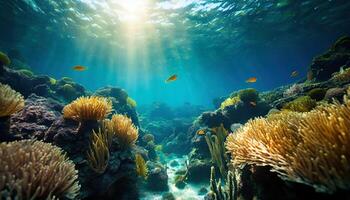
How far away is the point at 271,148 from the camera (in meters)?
2.90

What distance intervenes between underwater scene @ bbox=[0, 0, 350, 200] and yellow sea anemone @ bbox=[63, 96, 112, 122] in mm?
26

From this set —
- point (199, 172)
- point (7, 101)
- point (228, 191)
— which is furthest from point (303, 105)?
point (7, 101)

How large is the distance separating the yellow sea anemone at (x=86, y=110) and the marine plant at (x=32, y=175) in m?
1.79

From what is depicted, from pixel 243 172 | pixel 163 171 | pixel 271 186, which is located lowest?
pixel 271 186

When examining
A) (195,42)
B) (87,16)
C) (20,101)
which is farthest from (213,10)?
(20,101)

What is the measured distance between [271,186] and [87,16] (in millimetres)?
23749

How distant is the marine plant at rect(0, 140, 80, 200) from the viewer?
255cm

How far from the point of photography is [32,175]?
274cm

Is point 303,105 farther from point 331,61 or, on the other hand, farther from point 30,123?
point 30,123

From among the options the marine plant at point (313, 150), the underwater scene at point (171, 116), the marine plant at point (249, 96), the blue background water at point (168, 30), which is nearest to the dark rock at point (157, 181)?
the underwater scene at point (171, 116)

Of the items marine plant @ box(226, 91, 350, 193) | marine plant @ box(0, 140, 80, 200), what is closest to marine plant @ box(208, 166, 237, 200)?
marine plant @ box(226, 91, 350, 193)

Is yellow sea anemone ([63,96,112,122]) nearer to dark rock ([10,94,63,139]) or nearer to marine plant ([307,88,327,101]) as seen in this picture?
dark rock ([10,94,63,139])

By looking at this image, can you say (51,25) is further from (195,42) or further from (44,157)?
(44,157)

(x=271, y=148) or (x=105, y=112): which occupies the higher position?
(x=105, y=112)
